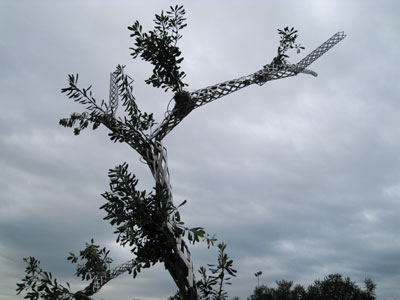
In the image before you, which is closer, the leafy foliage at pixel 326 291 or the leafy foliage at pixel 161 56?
the leafy foliage at pixel 161 56

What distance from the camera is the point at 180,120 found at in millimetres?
2887

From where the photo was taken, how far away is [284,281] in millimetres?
24562

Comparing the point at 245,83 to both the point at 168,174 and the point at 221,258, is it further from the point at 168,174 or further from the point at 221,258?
the point at 221,258

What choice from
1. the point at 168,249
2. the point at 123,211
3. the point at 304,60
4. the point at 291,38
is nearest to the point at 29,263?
the point at 123,211

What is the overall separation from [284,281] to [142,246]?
25329 millimetres

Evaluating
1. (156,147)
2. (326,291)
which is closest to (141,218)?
(156,147)

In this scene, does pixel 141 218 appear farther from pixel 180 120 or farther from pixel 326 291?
pixel 326 291

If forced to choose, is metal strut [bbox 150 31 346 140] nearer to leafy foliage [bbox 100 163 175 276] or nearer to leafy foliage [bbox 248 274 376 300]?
leafy foliage [bbox 100 163 175 276]

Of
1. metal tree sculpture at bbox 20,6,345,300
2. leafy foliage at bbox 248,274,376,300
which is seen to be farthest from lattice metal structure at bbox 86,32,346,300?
leafy foliage at bbox 248,274,376,300

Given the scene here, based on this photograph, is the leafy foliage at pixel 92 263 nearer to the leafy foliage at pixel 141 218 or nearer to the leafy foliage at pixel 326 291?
the leafy foliage at pixel 141 218

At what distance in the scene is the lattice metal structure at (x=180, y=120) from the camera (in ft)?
7.23

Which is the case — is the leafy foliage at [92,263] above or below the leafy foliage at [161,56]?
below

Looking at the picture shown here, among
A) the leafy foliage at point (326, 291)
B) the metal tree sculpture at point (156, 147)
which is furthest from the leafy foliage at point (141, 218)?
the leafy foliage at point (326, 291)

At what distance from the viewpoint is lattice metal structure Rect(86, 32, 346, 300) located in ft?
7.23
